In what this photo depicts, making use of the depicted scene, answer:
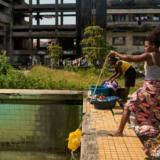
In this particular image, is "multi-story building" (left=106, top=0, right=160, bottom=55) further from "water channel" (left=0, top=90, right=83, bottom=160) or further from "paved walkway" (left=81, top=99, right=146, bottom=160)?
"paved walkway" (left=81, top=99, right=146, bottom=160)

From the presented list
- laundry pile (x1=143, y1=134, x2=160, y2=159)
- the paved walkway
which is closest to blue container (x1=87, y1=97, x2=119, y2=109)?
the paved walkway

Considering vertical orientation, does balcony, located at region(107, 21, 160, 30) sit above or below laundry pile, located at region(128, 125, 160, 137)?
above

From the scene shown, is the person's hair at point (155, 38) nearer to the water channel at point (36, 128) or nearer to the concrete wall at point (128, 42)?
the water channel at point (36, 128)

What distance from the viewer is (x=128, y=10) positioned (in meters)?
32.2

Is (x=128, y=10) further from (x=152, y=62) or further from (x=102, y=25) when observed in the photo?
(x=152, y=62)

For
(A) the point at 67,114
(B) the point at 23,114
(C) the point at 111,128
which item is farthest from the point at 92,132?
(B) the point at 23,114

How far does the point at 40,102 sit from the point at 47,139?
1191 millimetres

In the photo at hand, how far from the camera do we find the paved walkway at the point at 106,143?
2.88m

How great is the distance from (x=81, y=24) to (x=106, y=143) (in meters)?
31.1

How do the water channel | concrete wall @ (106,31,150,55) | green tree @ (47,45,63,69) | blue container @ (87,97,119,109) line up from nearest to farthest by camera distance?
blue container @ (87,97,119,109)
the water channel
green tree @ (47,45,63,69)
concrete wall @ (106,31,150,55)

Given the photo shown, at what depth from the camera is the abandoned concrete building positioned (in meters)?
32.2

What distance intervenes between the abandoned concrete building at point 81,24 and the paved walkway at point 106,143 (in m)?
29.1

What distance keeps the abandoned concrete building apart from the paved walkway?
29144 mm

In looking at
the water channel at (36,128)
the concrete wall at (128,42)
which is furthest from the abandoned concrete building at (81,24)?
the water channel at (36,128)
